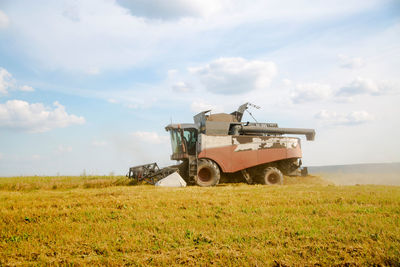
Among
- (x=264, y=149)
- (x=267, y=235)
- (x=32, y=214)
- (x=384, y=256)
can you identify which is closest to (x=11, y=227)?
(x=32, y=214)

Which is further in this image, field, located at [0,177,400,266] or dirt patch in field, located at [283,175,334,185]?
dirt patch in field, located at [283,175,334,185]

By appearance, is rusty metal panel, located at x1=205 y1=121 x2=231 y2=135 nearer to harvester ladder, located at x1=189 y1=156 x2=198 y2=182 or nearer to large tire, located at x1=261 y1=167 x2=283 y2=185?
harvester ladder, located at x1=189 y1=156 x2=198 y2=182

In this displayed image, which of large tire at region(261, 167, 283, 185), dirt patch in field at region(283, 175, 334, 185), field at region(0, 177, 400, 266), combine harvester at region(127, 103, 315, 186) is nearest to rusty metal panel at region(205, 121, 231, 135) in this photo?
combine harvester at region(127, 103, 315, 186)

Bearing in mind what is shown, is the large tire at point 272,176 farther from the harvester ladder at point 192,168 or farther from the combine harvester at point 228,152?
the harvester ladder at point 192,168

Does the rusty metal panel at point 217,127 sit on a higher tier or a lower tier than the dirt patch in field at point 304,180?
higher

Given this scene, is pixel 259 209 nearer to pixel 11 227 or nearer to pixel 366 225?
pixel 366 225

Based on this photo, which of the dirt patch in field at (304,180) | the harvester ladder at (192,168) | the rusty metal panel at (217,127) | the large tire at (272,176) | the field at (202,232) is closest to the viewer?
the field at (202,232)

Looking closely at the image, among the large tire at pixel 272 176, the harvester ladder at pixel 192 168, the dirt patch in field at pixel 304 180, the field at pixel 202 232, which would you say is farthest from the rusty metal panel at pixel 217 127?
the field at pixel 202 232

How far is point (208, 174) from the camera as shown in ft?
47.6

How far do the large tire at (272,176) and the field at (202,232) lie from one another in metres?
7.14

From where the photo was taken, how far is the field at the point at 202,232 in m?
4.22

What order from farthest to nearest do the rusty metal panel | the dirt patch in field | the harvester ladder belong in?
the dirt patch in field
the rusty metal panel
the harvester ladder

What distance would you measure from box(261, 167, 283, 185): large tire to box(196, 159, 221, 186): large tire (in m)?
2.42

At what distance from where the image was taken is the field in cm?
422
